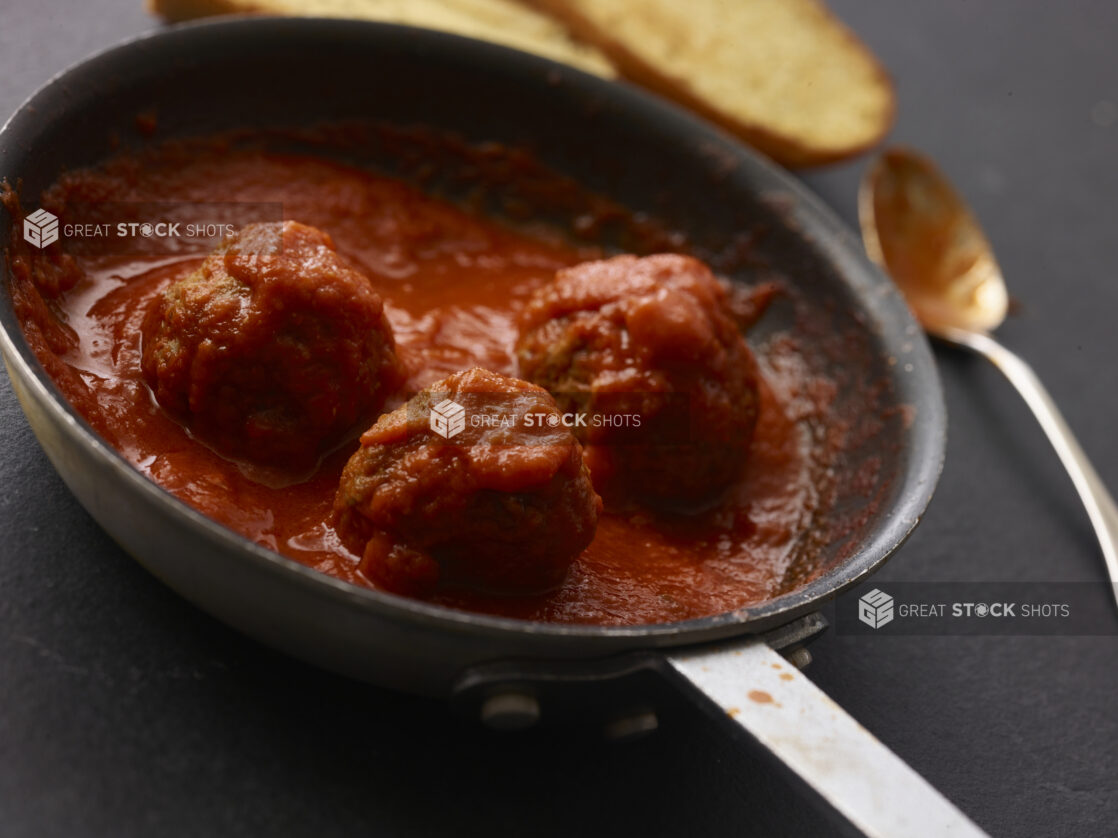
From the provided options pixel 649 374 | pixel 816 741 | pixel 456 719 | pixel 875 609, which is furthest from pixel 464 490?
pixel 875 609

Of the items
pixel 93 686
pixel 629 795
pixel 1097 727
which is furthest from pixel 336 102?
pixel 1097 727

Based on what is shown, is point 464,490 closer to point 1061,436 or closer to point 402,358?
point 402,358

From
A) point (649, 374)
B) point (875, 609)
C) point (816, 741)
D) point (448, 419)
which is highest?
point (448, 419)

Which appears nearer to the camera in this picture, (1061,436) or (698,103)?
(1061,436)

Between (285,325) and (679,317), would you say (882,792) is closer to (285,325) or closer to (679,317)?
(679,317)

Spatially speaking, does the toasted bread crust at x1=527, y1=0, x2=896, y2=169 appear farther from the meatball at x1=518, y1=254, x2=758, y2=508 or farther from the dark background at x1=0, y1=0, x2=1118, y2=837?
the meatball at x1=518, y1=254, x2=758, y2=508

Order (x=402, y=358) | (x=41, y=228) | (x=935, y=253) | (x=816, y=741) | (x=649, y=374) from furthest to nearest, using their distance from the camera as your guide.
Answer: (x=935, y=253)
(x=402, y=358)
(x=649, y=374)
(x=41, y=228)
(x=816, y=741)

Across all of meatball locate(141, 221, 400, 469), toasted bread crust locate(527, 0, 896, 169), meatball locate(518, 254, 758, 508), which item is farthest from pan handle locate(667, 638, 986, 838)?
toasted bread crust locate(527, 0, 896, 169)
